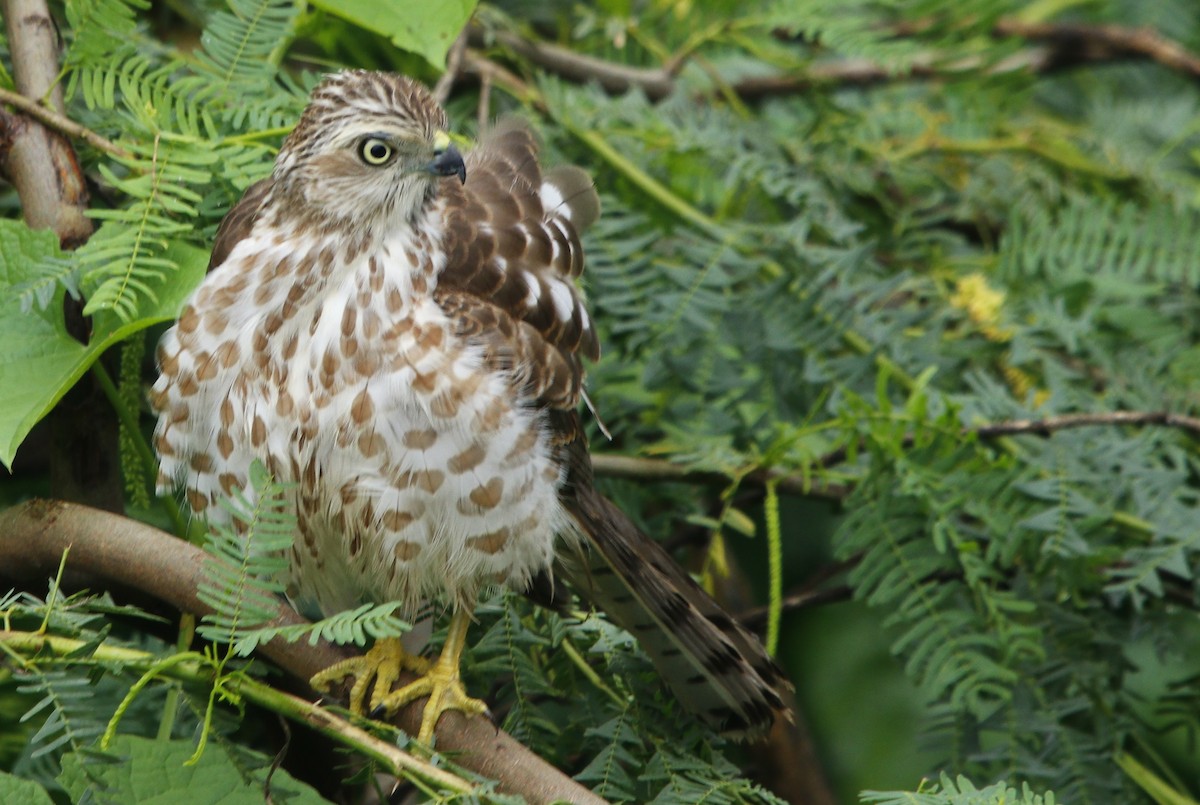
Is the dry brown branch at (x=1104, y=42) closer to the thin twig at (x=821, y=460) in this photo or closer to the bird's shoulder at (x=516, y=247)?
the thin twig at (x=821, y=460)

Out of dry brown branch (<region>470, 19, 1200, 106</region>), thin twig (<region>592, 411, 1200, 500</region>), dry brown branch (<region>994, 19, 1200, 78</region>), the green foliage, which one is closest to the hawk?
thin twig (<region>592, 411, 1200, 500</region>)

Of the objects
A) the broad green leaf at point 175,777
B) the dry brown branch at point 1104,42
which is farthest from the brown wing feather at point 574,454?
the dry brown branch at point 1104,42

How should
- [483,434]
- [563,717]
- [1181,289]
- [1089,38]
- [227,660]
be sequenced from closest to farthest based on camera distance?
1. [227,660]
2. [483,434]
3. [563,717]
4. [1181,289]
5. [1089,38]

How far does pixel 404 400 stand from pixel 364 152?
41 centimetres

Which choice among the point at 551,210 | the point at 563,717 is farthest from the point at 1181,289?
the point at 563,717

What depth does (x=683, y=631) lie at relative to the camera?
227cm

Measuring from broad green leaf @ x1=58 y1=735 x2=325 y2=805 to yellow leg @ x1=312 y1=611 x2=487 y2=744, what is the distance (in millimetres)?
209

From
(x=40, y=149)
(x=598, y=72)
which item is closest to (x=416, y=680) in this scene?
(x=40, y=149)

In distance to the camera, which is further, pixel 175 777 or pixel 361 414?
pixel 361 414

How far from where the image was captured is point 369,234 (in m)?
2.21

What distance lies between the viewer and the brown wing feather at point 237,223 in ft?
7.38

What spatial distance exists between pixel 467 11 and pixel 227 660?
3.57 ft

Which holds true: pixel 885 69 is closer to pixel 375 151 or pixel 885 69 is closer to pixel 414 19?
pixel 414 19

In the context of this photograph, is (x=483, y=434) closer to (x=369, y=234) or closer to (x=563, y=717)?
(x=369, y=234)
